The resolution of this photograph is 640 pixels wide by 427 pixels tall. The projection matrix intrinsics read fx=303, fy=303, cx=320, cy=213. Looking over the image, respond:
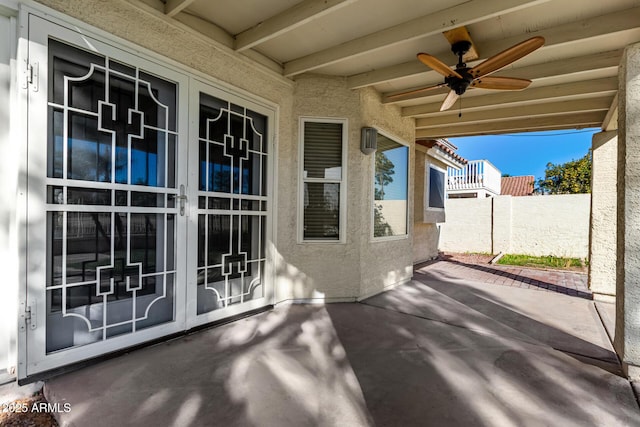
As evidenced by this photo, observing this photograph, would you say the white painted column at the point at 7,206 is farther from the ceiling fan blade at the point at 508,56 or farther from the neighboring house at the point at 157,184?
the ceiling fan blade at the point at 508,56

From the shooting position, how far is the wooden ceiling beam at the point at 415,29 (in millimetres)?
2994

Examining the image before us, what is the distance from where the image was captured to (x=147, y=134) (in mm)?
3244

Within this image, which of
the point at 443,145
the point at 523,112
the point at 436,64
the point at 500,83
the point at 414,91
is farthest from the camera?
the point at 443,145

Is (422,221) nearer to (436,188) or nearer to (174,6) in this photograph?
(436,188)

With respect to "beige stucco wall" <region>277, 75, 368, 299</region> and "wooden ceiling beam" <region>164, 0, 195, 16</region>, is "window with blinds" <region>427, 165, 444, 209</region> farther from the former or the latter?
"wooden ceiling beam" <region>164, 0, 195, 16</region>

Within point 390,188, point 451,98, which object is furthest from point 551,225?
point 451,98

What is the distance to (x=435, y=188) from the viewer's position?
31.8 ft

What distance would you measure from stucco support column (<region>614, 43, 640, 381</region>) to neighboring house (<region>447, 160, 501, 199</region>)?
47.1ft

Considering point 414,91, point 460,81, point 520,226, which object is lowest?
point 520,226

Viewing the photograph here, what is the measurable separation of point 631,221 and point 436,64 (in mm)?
2426

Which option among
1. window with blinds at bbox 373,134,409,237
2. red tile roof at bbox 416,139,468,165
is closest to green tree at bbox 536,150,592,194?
red tile roof at bbox 416,139,468,165

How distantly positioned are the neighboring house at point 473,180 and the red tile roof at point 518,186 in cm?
713

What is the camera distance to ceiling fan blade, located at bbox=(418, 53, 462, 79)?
328 cm

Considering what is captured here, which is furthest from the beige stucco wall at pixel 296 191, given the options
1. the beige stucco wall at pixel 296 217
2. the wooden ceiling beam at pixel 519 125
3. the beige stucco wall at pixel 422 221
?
the beige stucco wall at pixel 422 221
